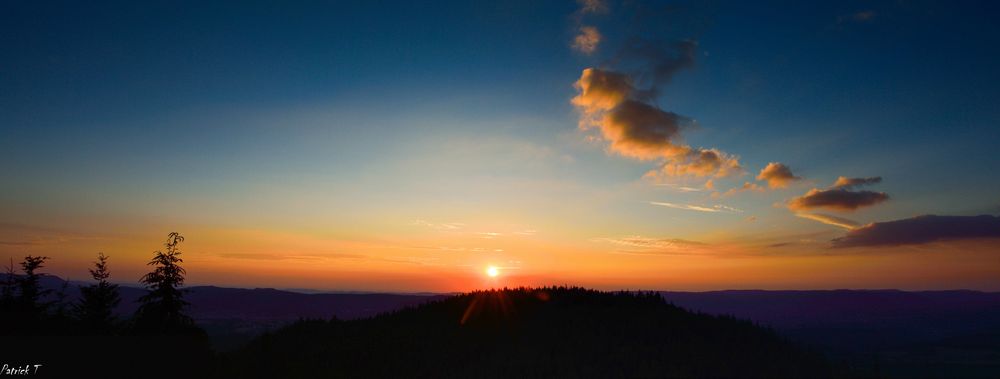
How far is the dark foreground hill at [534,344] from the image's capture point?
14.8 meters

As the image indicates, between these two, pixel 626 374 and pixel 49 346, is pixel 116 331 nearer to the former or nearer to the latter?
pixel 49 346

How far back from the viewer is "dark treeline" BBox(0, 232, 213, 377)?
1936cm

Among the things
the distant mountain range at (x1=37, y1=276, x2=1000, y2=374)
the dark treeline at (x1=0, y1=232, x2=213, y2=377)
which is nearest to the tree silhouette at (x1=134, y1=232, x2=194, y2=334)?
the dark treeline at (x1=0, y1=232, x2=213, y2=377)

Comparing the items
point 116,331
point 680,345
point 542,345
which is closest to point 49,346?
point 116,331

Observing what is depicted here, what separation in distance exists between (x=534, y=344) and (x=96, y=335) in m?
19.0

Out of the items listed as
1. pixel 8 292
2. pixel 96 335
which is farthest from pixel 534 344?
pixel 8 292

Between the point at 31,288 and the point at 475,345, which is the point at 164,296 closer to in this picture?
the point at 31,288

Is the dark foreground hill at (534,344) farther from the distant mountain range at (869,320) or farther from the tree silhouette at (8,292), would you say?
the distant mountain range at (869,320)

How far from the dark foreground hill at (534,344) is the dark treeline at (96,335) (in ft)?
10.8

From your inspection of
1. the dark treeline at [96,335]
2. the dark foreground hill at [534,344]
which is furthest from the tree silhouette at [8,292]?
the dark foreground hill at [534,344]

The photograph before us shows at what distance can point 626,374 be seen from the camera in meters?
14.1

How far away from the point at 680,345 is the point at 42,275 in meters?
39.4

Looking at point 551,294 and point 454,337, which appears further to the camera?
point 551,294

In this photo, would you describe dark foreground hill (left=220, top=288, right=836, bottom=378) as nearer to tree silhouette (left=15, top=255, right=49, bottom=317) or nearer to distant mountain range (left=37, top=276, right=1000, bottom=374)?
tree silhouette (left=15, top=255, right=49, bottom=317)
